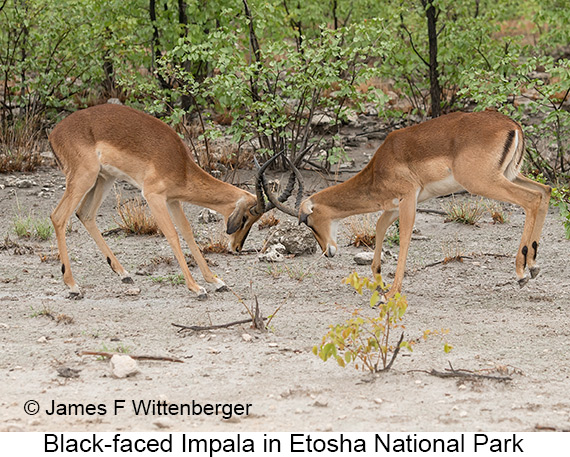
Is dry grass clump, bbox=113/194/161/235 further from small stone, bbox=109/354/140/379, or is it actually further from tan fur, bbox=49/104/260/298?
small stone, bbox=109/354/140/379

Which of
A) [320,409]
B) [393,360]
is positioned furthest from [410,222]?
[320,409]

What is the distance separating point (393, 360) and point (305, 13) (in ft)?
41.0

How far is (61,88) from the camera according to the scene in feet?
45.4

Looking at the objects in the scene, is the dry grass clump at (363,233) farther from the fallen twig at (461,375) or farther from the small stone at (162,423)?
the small stone at (162,423)

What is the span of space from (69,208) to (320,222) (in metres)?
2.47

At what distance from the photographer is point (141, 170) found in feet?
27.6

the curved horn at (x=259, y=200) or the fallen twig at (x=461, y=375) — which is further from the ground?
the curved horn at (x=259, y=200)

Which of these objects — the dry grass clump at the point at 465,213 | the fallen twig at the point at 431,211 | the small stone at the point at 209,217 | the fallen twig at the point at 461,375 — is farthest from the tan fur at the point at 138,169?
the fallen twig at the point at 431,211

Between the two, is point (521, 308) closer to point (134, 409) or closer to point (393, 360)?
point (393, 360)


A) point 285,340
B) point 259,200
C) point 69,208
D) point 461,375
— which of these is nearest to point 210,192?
point 259,200

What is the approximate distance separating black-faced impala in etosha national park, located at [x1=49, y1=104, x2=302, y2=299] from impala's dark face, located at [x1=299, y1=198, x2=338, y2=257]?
1.25 ft

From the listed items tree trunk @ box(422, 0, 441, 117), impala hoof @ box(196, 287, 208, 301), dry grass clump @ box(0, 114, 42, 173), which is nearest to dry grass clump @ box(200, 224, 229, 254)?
impala hoof @ box(196, 287, 208, 301)

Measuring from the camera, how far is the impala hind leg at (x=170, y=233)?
8156 mm

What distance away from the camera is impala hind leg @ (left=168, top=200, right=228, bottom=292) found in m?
8.44
